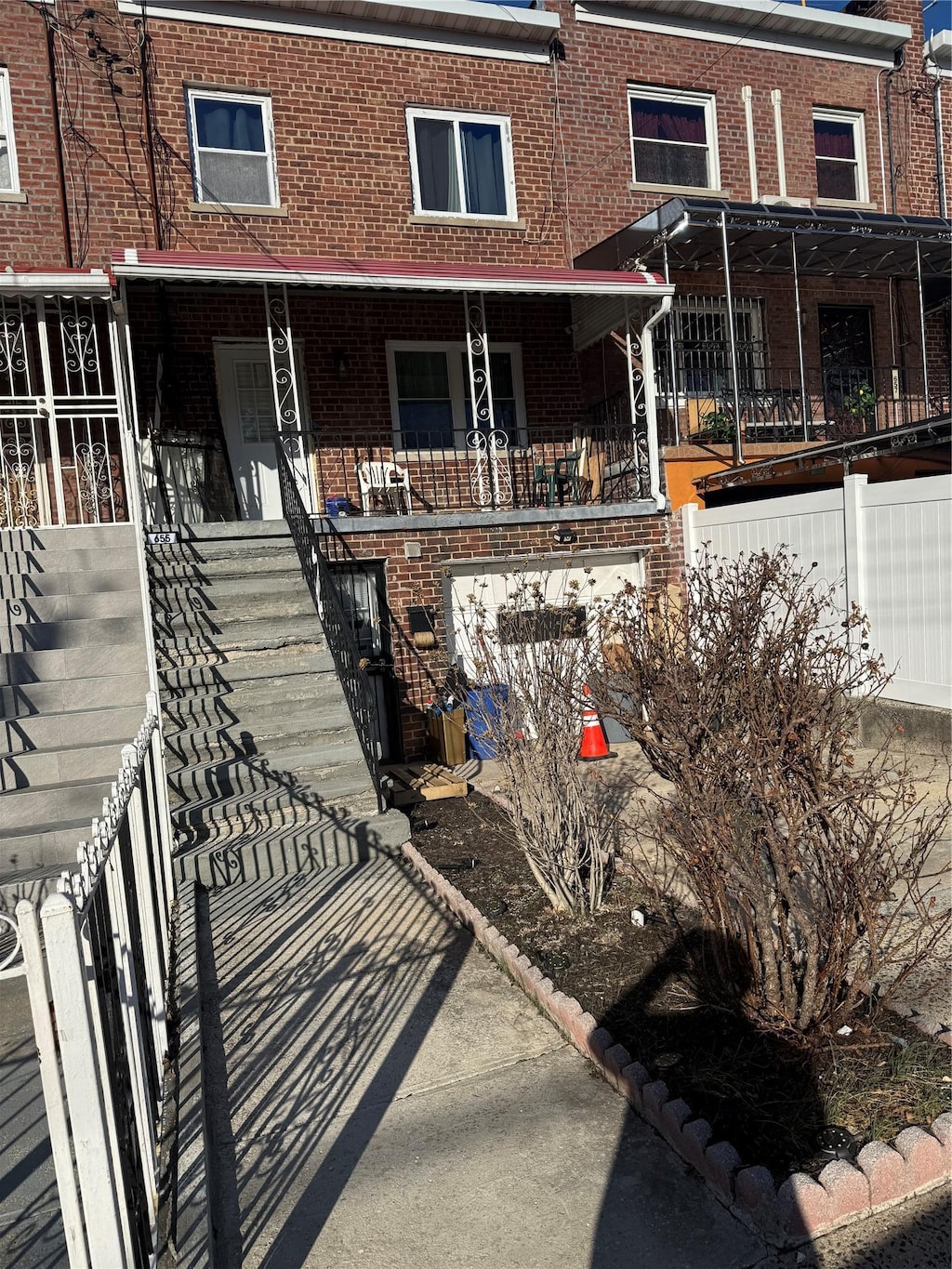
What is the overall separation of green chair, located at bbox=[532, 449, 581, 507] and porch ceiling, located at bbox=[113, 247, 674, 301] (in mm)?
2033

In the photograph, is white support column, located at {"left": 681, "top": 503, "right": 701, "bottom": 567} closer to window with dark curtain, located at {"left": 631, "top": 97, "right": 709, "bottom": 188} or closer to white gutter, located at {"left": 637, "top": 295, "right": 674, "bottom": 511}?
white gutter, located at {"left": 637, "top": 295, "right": 674, "bottom": 511}

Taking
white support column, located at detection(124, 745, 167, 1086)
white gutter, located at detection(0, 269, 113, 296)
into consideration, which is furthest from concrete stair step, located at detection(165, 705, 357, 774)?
white gutter, located at detection(0, 269, 113, 296)

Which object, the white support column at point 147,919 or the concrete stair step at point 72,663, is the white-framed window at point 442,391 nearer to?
the concrete stair step at point 72,663

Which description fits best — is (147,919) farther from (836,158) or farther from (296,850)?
(836,158)

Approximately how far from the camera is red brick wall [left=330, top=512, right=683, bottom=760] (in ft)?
31.1

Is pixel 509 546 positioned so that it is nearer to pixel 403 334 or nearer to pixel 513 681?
pixel 403 334

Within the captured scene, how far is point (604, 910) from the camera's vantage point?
479 cm

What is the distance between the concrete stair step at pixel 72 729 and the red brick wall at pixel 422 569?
329 cm

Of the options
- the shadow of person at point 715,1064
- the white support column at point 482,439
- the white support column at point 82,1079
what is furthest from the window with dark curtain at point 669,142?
the white support column at point 82,1079

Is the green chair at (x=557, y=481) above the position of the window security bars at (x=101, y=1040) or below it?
above

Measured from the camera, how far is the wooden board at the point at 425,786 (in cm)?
759

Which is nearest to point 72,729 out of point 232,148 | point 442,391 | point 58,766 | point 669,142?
point 58,766

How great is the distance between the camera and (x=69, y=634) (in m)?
7.13

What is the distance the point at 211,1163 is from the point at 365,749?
3.76 metres
